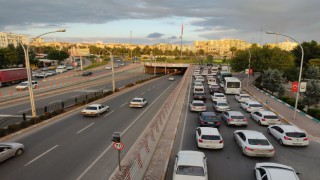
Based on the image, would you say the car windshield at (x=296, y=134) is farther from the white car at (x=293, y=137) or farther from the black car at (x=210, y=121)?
the black car at (x=210, y=121)

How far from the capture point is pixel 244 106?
28.0m

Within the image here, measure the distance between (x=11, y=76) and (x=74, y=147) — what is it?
44.0 metres

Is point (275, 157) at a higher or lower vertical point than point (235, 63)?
lower

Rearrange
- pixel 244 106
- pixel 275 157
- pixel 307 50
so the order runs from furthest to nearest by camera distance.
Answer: pixel 307 50, pixel 244 106, pixel 275 157

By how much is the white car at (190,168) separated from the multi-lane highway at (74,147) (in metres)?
3.82

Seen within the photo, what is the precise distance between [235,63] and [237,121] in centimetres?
4045

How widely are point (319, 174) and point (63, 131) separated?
17.7m

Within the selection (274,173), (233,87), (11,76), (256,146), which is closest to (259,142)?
(256,146)

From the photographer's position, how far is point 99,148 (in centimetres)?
1592

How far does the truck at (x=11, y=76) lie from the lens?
48719 millimetres

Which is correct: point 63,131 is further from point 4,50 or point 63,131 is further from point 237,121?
point 4,50

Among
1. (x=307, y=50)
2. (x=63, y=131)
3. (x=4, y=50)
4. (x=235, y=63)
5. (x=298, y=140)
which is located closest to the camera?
(x=298, y=140)

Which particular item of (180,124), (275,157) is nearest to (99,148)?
(180,124)

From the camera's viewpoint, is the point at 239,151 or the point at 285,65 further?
the point at 285,65
